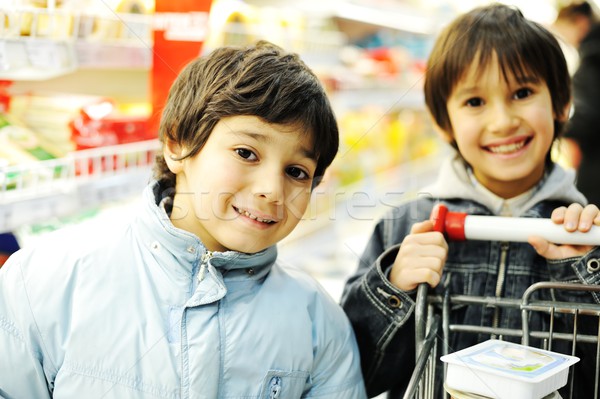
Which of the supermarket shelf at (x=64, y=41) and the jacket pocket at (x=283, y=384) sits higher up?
the supermarket shelf at (x=64, y=41)

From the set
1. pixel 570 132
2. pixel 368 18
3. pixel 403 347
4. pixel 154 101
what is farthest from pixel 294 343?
pixel 570 132

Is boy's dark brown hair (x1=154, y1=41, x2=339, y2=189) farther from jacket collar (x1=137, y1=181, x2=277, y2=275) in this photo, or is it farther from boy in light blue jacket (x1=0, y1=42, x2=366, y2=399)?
jacket collar (x1=137, y1=181, x2=277, y2=275)

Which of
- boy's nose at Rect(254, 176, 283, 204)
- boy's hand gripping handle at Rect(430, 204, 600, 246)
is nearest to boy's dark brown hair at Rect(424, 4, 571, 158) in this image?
boy's hand gripping handle at Rect(430, 204, 600, 246)

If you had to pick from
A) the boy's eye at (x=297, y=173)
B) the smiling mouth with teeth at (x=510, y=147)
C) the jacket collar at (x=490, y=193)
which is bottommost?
the jacket collar at (x=490, y=193)

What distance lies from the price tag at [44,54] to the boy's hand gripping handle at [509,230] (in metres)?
0.93

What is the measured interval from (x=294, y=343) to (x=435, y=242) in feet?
1.16

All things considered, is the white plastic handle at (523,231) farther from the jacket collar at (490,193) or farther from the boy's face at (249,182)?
the boy's face at (249,182)

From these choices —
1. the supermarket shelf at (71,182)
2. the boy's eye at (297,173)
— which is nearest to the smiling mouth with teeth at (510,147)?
the boy's eye at (297,173)

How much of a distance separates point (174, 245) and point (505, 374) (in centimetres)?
61

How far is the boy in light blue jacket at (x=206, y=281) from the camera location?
116 cm

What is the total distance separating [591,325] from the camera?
138 centimetres

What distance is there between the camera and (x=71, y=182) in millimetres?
1642

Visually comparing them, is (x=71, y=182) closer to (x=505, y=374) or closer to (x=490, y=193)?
(x=490, y=193)

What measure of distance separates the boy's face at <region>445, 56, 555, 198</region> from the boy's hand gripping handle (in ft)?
0.60
